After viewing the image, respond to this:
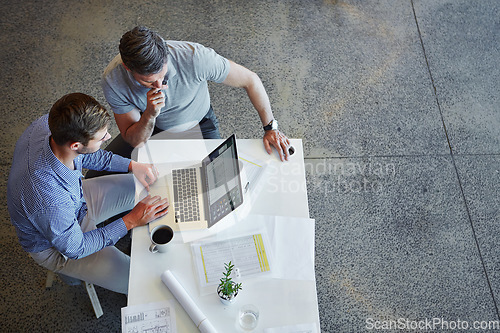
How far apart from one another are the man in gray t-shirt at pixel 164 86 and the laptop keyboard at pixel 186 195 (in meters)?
0.27

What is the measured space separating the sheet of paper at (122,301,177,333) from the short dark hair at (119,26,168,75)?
2.72 feet

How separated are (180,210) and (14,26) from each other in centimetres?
225

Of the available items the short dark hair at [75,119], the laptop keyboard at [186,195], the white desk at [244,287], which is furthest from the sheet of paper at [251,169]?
the short dark hair at [75,119]

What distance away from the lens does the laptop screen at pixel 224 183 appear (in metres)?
1.58

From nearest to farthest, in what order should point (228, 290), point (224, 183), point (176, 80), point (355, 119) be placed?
1. point (228, 290)
2. point (224, 183)
3. point (176, 80)
4. point (355, 119)

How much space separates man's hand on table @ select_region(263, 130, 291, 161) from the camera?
178cm

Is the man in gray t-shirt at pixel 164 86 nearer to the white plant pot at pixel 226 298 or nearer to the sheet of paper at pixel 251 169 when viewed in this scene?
the sheet of paper at pixel 251 169

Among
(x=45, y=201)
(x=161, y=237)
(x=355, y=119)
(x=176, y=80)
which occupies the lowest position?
(x=355, y=119)

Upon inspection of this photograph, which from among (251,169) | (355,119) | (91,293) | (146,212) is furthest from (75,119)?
(355,119)

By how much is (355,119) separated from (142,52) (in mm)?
1575

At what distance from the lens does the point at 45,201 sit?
1446 mm

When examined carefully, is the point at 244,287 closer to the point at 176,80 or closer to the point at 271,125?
the point at 271,125

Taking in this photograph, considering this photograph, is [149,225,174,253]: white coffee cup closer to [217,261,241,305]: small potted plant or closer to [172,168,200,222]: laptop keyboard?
[172,168,200,222]: laptop keyboard

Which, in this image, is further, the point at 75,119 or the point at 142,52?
the point at 142,52
